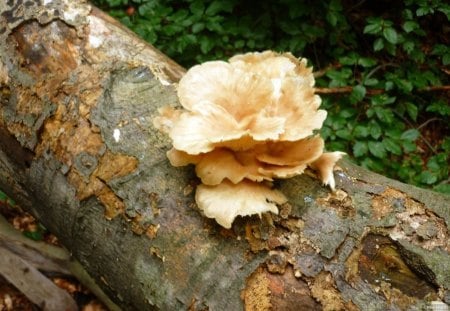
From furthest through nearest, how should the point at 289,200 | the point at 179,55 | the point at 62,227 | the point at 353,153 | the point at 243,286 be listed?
the point at 179,55
the point at 353,153
the point at 62,227
the point at 289,200
the point at 243,286

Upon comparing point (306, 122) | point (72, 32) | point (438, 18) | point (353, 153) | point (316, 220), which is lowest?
point (353, 153)

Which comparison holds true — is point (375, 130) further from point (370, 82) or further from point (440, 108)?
point (440, 108)

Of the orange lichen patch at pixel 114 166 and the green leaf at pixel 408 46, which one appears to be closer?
the orange lichen patch at pixel 114 166

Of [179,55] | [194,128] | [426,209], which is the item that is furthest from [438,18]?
[194,128]

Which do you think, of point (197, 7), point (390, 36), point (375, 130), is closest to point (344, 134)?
point (375, 130)

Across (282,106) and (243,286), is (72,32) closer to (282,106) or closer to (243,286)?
(282,106)

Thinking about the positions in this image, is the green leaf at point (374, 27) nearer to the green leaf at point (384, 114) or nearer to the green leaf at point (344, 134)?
the green leaf at point (384, 114)

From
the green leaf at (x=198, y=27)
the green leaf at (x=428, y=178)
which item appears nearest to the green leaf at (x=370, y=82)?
the green leaf at (x=428, y=178)
